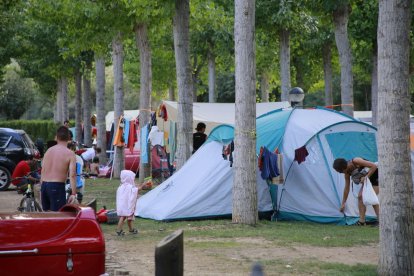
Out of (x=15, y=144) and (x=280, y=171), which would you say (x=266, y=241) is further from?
(x=15, y=144)

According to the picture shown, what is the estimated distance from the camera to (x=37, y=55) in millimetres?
36375

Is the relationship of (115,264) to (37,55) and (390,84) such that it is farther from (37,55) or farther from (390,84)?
(37,55)

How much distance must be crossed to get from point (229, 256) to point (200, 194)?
4.62m

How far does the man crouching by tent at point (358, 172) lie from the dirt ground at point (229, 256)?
2.77 meters

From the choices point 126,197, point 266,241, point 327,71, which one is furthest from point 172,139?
point 327,71

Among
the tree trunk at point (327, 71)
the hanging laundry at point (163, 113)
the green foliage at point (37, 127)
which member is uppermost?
the tree trunk at point (327, 71)

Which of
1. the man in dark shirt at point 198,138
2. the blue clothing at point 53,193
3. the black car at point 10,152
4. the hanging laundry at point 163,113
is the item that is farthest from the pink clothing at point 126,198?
the black car at point 10,152

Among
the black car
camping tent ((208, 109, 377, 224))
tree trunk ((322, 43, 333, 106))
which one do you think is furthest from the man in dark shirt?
tree trunk ((322, 43, 333, 106))

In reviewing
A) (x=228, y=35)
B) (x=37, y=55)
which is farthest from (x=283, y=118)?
(x=37, y=55)

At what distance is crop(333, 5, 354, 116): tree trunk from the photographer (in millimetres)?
22516

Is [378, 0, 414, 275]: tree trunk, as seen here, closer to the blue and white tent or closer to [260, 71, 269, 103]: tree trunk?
the blue and white tent

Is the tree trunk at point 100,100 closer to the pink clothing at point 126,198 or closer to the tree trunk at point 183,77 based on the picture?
the tree trunk at point 183,77

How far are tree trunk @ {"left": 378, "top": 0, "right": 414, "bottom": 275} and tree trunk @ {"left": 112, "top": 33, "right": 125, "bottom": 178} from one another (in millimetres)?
18265

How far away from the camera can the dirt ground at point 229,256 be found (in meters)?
10.6
